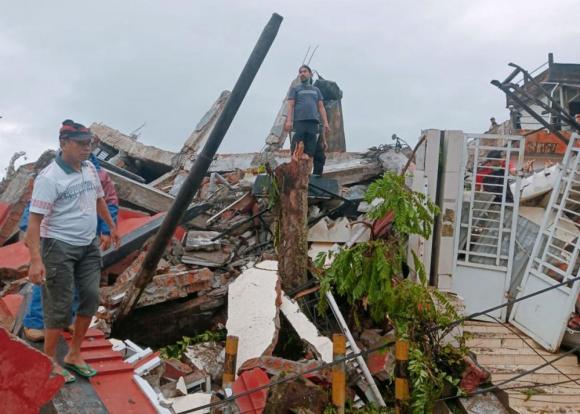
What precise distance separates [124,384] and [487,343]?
14.7 ft

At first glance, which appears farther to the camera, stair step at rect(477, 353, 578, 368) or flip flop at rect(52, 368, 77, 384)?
stair step at rect(477, 353, 578, 368)

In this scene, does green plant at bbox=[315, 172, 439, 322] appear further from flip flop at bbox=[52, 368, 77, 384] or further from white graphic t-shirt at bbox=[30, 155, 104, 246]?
flip flop at bbox=[52, 368, 77, 384]

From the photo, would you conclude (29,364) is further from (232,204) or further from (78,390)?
(232,204)

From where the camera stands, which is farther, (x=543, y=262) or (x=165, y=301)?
(x=543, y=262)

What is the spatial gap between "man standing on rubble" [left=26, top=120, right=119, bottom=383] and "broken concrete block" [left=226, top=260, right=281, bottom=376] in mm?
1609

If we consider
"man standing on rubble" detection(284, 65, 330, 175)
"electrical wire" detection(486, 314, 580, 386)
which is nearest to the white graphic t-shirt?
"man standing on rubble" detection(284, 65, 330, 175)

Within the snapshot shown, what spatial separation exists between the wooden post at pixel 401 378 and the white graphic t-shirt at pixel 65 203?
265 centimetres

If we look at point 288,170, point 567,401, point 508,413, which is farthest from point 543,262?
point 288,170

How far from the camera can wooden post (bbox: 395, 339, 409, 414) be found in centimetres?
457

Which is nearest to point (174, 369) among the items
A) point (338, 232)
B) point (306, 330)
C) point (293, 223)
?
point (306, 330)

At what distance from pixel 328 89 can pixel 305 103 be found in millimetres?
3014

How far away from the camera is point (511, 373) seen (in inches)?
238

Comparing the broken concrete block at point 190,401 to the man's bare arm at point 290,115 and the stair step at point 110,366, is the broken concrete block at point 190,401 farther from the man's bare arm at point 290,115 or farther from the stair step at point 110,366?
the man's bare arm at point 290,115

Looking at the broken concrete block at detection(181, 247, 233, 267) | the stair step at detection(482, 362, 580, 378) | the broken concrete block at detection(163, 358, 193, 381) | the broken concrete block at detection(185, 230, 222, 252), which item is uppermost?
the broken concrete block at detection(185, 230, 222, 252)
